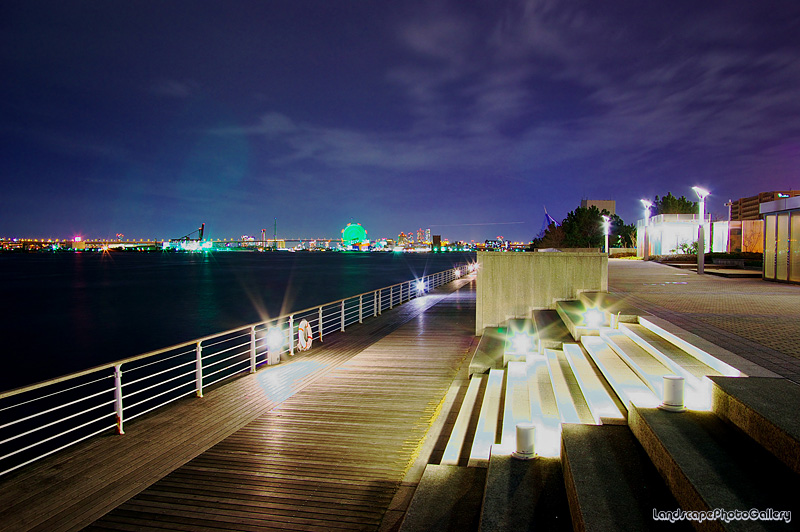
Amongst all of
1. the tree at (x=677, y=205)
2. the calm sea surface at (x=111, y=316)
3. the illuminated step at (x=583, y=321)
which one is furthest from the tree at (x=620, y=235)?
the illuminated step at (x=583, y=321)

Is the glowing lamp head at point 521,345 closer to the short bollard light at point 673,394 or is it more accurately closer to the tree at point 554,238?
the short bollard light at point 673,394

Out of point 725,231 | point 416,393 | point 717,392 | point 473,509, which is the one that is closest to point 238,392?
point 416,393

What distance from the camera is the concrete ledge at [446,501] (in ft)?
9.84

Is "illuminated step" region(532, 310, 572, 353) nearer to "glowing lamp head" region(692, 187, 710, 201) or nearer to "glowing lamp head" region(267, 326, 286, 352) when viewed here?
"glowing lamp head" region(267, 326, 286, 352)

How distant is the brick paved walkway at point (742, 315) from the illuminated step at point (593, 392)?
134 centimetres

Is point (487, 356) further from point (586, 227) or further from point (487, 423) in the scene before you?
point (586, 227)

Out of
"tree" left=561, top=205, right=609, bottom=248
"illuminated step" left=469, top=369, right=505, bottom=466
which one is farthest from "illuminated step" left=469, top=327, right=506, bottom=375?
"tree" left=561, top=205, right=609, bottom=248

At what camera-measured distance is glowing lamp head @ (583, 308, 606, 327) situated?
6.53 metres

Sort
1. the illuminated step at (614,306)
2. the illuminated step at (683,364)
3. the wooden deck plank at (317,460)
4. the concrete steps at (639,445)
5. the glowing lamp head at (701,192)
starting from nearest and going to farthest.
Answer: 1. the concrete steps at (639,445)
2. the illuminated step at (683,364)
3. the wooden deck plank at (317,460)
4. the illuminated step at (614,306)
5. the glowing lamp head at (701,192)

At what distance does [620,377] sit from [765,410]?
1696 millimetres

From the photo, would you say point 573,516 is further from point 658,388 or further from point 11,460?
point 11,460

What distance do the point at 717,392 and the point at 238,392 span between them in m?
6.06

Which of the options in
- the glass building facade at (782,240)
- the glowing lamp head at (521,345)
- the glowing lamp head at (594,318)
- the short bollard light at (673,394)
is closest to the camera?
the short bollard light at (673,394)

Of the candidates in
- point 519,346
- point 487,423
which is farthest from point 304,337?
point 487,423
